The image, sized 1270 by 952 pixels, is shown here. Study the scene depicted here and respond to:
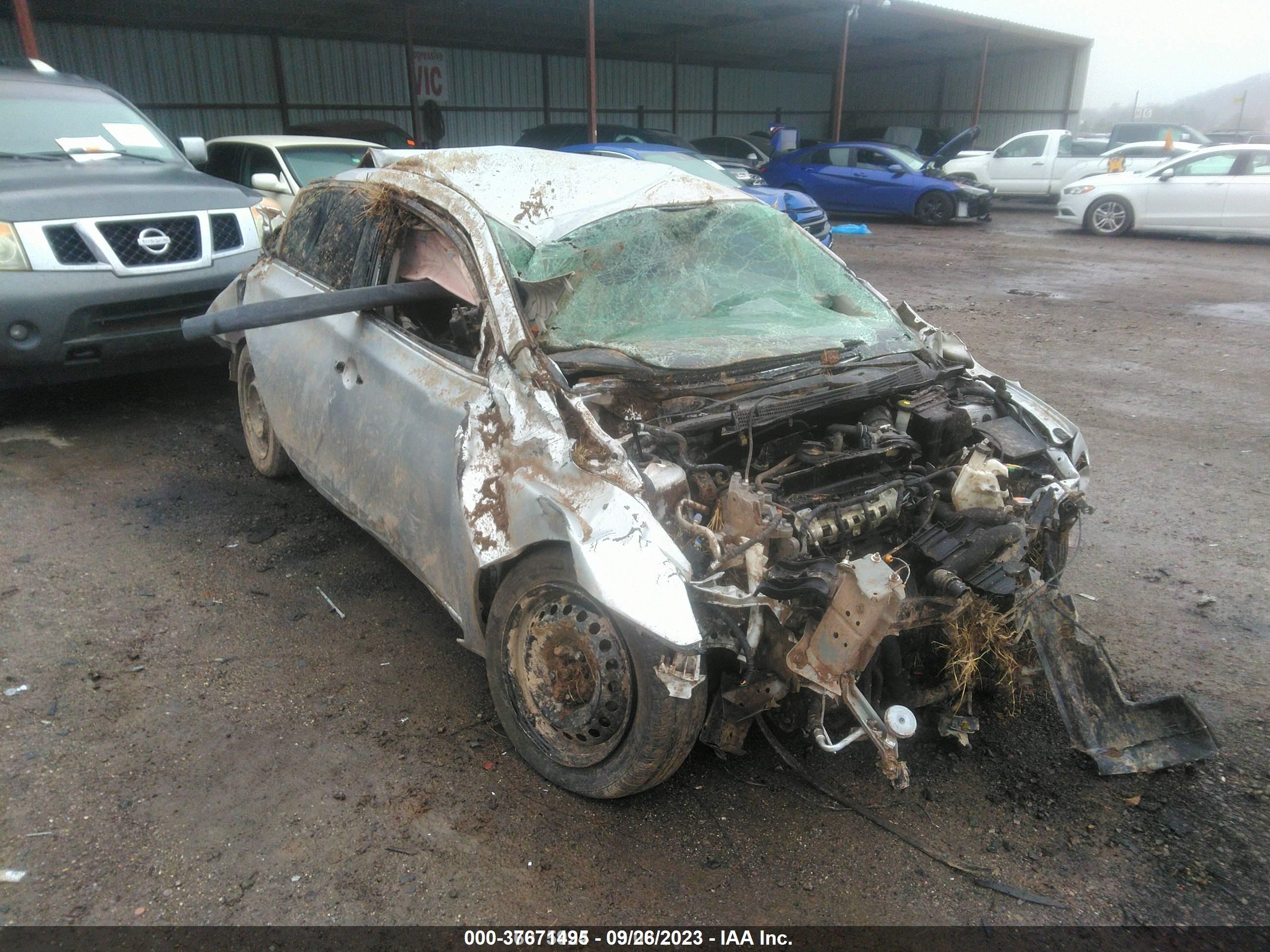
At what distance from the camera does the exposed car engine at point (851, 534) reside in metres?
2.49

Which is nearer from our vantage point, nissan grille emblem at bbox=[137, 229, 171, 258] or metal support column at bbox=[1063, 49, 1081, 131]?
nissan grille emblem at bbox=[137, 229, 171, 258]

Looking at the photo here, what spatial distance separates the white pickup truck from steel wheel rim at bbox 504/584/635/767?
18.6m

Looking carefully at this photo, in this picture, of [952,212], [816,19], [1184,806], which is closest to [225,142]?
[1184,806]

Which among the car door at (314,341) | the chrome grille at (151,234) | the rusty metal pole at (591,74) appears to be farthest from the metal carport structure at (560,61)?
the car door at (314,341)

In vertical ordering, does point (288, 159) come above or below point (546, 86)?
below

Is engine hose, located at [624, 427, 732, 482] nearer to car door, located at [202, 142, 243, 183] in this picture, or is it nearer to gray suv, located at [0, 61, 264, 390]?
gray suv, located at [0, 61, 264, 390]

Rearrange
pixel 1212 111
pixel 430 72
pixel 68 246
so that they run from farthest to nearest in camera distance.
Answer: pixel 1212 111
pixel 430 72
pixel 68 246

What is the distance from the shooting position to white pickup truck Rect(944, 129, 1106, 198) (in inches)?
711

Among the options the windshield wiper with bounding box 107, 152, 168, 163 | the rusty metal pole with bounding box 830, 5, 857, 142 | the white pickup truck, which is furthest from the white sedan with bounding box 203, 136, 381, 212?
the white pickup truck

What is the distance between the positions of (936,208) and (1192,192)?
4.16 metres

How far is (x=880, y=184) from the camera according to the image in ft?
54.1

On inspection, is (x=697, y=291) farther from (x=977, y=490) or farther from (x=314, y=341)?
(x=314, y=341)

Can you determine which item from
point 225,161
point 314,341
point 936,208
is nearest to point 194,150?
point 225,161

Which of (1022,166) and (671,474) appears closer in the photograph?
(671,474)
